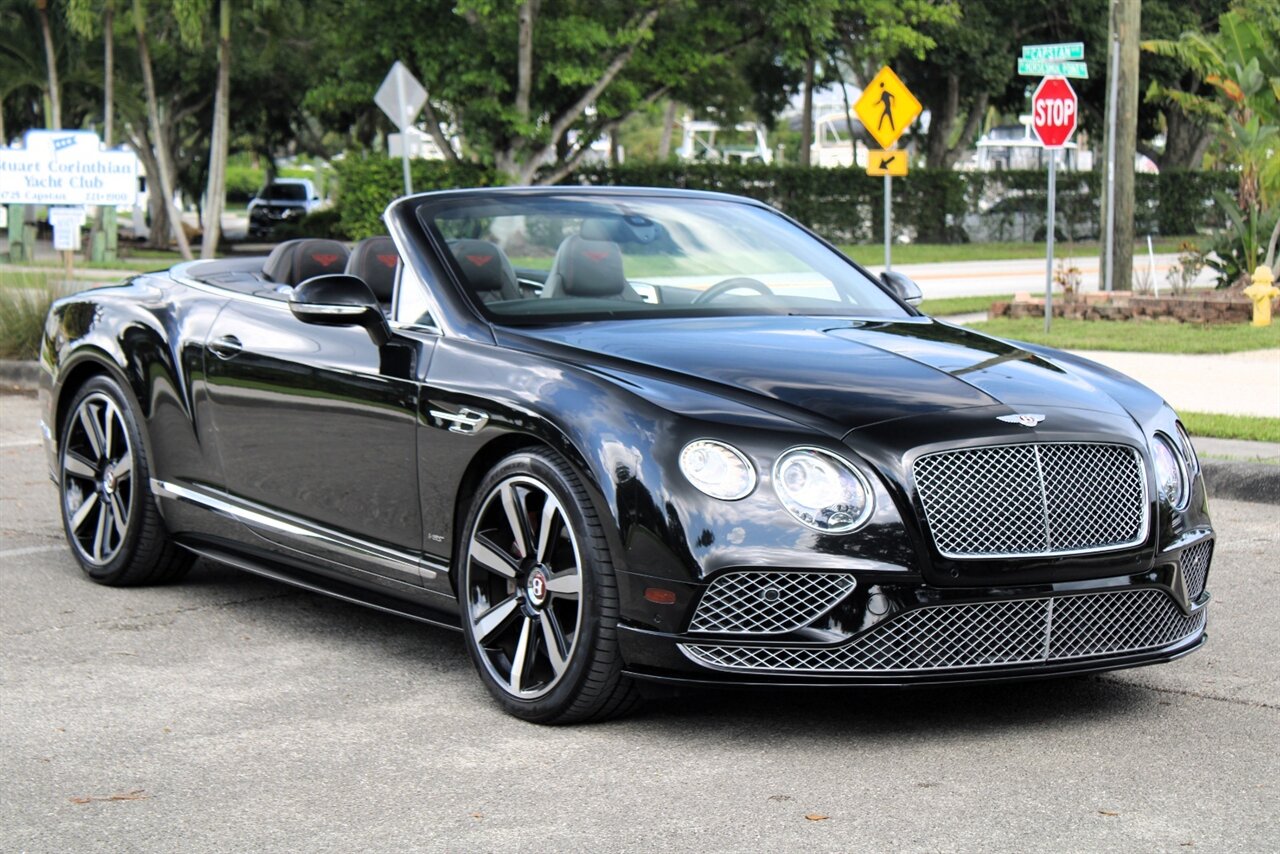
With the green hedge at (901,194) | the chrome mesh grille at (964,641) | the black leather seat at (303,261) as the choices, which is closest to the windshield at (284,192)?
the green hedge at (901,194)

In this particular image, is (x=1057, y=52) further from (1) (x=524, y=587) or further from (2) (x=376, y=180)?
(2) (x=376, y=180)

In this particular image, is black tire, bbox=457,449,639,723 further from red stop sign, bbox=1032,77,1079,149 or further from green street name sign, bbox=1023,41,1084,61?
green street name sign, bbox=1023,41,1084,61

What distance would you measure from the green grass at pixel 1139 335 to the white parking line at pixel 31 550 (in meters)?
10.4

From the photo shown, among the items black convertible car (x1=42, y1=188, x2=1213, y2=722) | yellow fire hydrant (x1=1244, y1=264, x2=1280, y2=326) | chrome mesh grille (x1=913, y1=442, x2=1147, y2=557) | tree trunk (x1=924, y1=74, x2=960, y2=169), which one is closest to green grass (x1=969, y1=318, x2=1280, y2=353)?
yellow fire hydrant (x1=1244, y1=264, x2=1280, y2=326)

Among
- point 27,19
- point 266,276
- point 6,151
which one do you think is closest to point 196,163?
point 27,19

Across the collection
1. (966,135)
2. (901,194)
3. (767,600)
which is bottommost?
(767,600)

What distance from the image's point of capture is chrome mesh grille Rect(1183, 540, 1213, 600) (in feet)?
16.7

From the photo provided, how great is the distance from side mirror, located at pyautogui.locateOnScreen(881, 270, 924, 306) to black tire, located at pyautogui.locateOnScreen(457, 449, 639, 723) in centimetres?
203

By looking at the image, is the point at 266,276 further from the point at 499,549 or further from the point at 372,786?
the point at 372,786

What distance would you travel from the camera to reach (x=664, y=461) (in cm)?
467

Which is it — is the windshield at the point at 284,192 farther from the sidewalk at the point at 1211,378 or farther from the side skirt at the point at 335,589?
the side skirt at the point at 335,589

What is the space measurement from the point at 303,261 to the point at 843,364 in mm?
2523

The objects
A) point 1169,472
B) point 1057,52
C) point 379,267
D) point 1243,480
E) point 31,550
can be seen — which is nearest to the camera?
point 1169,472

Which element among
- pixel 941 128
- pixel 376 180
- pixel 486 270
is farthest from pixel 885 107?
pixel 941 128
